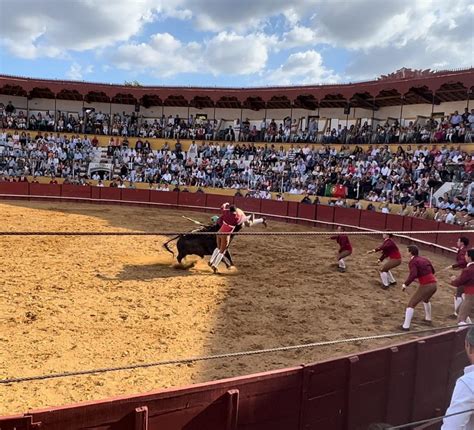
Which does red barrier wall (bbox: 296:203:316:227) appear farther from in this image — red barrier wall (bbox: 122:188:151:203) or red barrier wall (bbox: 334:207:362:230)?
red barrier wall (bbox: 122:188:151:203)

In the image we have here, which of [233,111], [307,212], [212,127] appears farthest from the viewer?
[233,111]

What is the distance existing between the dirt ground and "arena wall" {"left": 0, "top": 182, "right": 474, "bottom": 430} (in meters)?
1.87

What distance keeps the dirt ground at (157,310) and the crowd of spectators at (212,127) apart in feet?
37.6

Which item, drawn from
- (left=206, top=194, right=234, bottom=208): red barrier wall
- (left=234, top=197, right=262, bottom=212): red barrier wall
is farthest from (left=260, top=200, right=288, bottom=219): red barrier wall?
(left=206, top=194, right=234, bottom=208): red barrier wall

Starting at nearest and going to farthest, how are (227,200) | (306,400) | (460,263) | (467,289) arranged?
1. (306,400)
2. (467,289)
3. (460,263)
4. (227,200)

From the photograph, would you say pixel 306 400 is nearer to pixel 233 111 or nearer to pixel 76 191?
pixel 76 191

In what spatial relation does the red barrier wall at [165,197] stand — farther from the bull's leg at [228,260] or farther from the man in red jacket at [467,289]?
the man in red jacket at [467,289]

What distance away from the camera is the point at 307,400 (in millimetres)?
3824

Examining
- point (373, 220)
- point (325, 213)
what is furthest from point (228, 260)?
point (325, 213)

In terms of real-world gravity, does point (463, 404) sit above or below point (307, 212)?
above

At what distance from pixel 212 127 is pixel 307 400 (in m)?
27.4

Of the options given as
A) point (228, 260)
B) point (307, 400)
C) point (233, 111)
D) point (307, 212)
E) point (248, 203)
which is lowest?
point (228, 260)

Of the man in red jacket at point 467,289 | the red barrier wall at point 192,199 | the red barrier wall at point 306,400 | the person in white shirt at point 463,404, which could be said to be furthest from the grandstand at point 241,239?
the person in white shirt at point 463,404

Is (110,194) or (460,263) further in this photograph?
(110,194)
